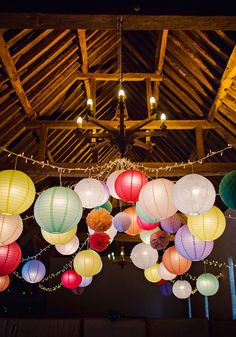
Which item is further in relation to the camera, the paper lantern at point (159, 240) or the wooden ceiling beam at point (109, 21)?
the paper lantern at point (159, 240)

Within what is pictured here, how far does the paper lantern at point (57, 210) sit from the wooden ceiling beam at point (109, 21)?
1311 mm

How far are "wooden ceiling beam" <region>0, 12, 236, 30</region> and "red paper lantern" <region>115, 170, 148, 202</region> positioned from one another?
4.24 ft

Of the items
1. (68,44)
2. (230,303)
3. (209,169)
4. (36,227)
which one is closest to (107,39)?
(68,44)

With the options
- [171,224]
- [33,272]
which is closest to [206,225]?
[171,224]

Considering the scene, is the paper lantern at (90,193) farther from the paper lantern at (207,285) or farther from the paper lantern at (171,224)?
the paper lantern at (207,285)

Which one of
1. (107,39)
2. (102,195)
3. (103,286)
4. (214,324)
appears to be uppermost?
(107,39)

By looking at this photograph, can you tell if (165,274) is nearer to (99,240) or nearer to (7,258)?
(99,240)

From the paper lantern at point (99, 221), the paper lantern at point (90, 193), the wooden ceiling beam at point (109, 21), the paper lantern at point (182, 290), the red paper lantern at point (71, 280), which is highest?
the wooden ceiling beam at point (109, 21)

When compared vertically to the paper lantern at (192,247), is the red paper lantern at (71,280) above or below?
below

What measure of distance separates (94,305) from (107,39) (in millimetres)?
7653

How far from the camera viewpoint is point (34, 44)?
4.08 m

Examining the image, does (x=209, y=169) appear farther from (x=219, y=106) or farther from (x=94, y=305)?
(x=94, y=305)

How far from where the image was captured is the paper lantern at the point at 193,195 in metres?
2.71

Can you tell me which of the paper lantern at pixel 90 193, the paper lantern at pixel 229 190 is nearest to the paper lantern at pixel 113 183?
the paper lantern at pixel 90 193
